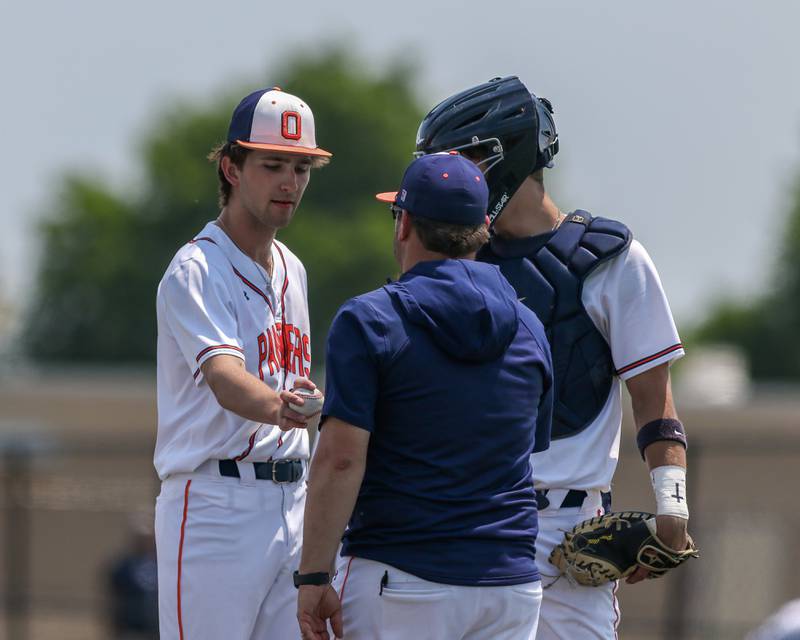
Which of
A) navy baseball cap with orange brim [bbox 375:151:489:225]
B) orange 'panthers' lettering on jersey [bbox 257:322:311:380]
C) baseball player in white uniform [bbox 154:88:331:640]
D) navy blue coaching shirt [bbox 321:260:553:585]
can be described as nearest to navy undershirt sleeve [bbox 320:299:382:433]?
navy blue coaching shirt [bbox 321:260:553:585]

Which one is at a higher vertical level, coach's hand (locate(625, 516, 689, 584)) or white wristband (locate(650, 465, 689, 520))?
white wristband (locate(650, 465, 689, 520))

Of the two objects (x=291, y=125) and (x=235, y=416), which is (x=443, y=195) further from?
(x=235, y=416)

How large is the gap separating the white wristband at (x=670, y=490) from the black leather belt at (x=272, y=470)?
1.21m

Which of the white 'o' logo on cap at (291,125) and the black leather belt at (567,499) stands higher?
the white 'o' logo on cap at (291,125)

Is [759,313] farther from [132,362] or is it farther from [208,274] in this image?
[208,274]

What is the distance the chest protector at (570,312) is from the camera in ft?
15.4

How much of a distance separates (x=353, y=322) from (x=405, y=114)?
57.4m

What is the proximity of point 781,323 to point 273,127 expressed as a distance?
58.1 metres

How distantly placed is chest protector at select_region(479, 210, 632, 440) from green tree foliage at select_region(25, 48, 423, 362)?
2042 inches

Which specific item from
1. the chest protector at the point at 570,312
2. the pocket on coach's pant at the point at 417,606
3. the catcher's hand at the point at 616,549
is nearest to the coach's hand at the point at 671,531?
the catcher's hand at the point at 616,549

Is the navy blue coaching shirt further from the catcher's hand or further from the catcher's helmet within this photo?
the catcher's helmet

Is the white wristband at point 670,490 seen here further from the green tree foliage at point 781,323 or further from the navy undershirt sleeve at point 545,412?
the green tree foliage at point 781,323

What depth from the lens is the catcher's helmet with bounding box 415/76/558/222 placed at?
4734 millimetres

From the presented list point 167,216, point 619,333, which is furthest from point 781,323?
point 619,333
